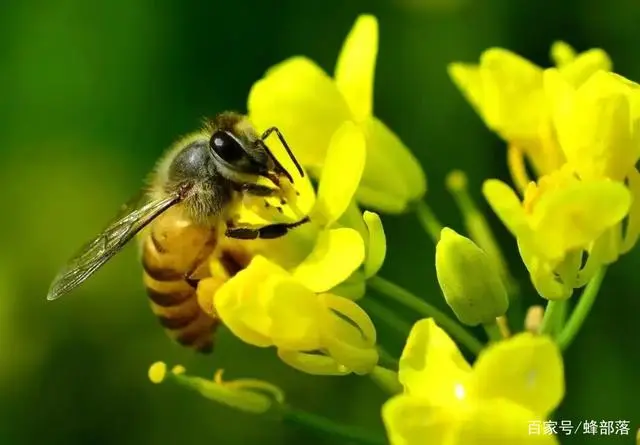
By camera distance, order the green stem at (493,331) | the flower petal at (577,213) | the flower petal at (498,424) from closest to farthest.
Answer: the flower petal at (498,424), the flower petal at (577,213), the green stem at (493,331)

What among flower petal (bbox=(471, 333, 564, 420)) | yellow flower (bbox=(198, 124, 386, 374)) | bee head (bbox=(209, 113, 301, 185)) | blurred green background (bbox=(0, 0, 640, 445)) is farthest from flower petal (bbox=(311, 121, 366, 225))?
blurred green background (bbox=(0, 0, 640, 445))

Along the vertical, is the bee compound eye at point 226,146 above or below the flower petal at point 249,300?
above

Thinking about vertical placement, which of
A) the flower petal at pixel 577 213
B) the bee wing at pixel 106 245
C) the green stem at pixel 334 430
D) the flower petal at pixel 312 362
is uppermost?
the bee wing at pixel 106 245

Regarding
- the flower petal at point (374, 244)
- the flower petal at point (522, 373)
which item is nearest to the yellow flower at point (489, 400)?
the flower petal at point (522, 373)

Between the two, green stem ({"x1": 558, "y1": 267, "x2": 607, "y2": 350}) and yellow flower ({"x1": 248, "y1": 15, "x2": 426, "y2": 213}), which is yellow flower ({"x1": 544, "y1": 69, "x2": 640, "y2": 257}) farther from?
yellow flower ({"x1": 248, "y1": 15, "x2": 426, "y2": 213})

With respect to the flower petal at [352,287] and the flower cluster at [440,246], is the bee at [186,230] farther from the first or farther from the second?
the flower petal at [352,287]

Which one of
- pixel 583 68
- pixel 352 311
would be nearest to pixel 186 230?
pixel 352 311

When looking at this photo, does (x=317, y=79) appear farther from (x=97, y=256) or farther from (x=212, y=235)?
(x=97, y=256)

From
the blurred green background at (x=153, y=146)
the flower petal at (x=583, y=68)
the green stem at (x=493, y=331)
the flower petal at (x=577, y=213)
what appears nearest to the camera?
the flower petal at (x=577, y=213)

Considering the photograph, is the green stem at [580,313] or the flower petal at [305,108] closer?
the green stem at [580,313]
